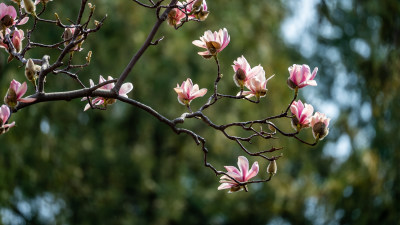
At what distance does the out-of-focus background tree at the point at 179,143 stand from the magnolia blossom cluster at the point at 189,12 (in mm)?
2595

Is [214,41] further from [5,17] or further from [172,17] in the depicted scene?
[5,17]

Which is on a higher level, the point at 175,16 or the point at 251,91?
the point at 175,16

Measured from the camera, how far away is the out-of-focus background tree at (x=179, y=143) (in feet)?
13.3

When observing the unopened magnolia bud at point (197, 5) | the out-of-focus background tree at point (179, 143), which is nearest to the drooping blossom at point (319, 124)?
the unopened magnolia bud at point (197, 5)

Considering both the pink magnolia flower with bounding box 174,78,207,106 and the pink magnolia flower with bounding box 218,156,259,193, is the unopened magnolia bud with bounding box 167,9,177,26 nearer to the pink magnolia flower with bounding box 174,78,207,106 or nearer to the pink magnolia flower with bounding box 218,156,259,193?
the pink magnolia flower with bounding box 174,78,207,106

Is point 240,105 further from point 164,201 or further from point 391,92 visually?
point 391,92

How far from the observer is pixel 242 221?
17.0 ft

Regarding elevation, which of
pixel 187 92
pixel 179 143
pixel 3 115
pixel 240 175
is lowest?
pixel 3 115

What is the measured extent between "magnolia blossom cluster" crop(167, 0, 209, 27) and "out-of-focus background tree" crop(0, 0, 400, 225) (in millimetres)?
2595

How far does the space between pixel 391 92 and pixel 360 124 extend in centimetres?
146

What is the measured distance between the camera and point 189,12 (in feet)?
4.63

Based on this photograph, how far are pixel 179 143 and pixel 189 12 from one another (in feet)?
Answer: 13.1

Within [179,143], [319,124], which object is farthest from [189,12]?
[179,143]

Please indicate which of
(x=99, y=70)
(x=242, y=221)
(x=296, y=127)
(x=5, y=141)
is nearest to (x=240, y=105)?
(x=242, y=221)
